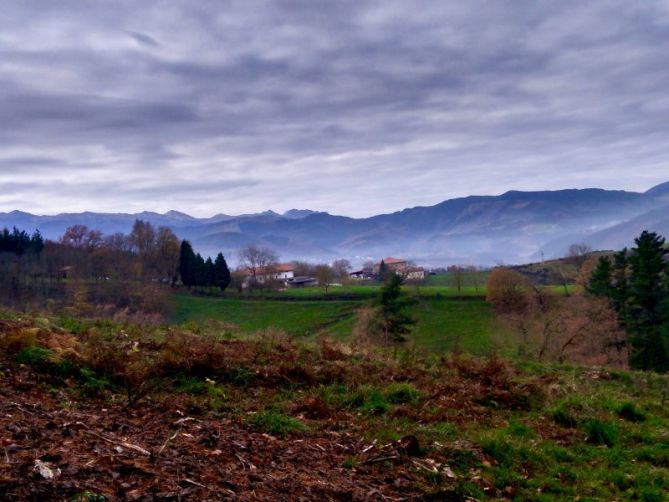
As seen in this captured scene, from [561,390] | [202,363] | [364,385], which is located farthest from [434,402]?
[202,363]

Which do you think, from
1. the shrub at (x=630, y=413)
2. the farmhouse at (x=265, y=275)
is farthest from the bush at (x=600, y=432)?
the farmhouse at (x=265, y=275)

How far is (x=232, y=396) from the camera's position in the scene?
7281 mm

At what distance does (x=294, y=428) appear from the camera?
607 centimetres

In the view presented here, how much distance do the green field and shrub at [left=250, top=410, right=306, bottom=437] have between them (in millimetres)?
39667

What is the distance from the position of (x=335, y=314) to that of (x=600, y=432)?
174ft

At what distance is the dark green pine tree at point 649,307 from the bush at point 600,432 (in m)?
28.3

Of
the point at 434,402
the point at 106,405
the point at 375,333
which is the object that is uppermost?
the point at 106,405

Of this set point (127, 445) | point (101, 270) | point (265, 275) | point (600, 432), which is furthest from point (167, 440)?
point (265, 275)

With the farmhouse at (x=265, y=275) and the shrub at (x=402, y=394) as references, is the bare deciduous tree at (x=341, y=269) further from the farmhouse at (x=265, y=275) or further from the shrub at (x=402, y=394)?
the shrub at (x=402, y=394)

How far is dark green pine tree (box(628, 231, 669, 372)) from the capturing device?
101 feet

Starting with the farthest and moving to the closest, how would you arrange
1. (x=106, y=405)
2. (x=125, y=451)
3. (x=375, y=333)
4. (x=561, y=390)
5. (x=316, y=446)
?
1. (x=375, y=333)
2. (x=561, y=390)
3. (x=106, y=405)
4. (x=316, y=446)
5. (x=125, y=451)

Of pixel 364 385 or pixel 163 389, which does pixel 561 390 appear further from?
pixel 163 389

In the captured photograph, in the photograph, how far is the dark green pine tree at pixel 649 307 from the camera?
101ft

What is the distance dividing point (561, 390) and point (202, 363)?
6.13 meters
